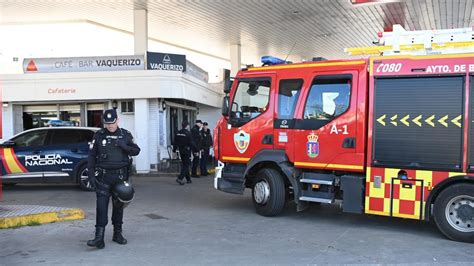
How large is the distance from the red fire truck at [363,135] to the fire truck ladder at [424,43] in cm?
2

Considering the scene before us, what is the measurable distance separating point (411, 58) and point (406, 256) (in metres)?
2.98

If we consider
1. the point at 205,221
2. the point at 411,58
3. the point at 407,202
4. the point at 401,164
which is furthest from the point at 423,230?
the point at 205,221

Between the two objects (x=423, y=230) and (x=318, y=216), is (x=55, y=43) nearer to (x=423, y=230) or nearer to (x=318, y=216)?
(x=318, y=216)

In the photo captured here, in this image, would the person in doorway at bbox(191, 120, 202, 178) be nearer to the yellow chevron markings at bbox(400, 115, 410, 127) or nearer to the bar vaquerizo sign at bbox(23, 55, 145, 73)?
the bar vaquerizo sign at bbox(23, 55, 145, 73)

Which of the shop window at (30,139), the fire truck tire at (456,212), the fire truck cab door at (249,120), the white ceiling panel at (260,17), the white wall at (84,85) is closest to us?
the fire truck tire at (456,212)

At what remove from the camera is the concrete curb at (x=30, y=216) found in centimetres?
748

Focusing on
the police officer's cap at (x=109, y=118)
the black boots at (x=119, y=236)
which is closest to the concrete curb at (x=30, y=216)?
the black boots at (x=119, y=236)

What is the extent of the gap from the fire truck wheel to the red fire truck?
0.02 meters

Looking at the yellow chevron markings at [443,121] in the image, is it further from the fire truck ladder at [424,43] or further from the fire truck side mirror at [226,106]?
the fire truck side mirror at [226,106]

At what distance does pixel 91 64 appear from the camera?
52.8 ft

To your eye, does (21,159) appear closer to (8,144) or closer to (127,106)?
(8,144)

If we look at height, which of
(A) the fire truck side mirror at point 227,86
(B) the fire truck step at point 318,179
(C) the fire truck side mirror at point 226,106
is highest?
(A) the fire truck side mirror at point 227,86

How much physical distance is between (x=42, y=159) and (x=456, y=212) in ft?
30.7

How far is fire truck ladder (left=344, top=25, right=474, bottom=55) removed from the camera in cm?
688
